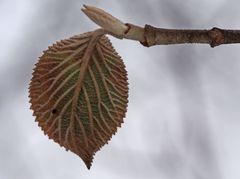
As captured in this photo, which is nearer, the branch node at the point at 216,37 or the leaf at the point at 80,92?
the branch node at the point at 216,37

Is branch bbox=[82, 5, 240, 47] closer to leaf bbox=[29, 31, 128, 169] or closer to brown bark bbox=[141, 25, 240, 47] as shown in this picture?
brown bark bbox=[141, 25, 240, 47]

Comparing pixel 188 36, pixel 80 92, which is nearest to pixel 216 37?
pixel 188 36

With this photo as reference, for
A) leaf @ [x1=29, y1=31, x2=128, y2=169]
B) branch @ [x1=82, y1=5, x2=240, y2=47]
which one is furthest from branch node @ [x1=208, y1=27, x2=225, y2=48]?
leaf @ [x1=29, y1=31, x2=128, y2=169]

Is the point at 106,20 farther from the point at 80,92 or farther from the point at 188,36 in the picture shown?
the point at 80,92

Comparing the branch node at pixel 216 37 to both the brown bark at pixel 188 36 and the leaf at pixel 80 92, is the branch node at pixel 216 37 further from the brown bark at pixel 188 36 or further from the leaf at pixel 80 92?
the leaf at pixel 80 92

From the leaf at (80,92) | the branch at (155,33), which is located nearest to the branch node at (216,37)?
the branch at (155,33)

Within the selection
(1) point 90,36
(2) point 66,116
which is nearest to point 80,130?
(2) point 66,116
